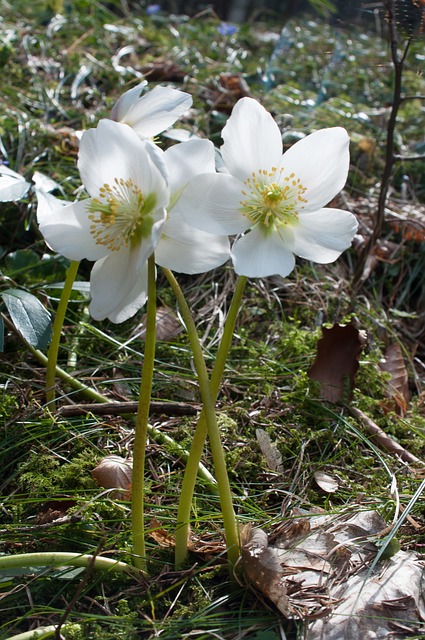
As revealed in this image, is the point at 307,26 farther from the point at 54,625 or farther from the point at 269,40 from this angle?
the point at 54,625

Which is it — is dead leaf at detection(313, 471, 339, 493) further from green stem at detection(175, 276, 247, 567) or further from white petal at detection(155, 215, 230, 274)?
white petal at detection(155, 215, 230, 274)

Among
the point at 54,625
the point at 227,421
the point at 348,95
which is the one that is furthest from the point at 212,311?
the point at 348,95

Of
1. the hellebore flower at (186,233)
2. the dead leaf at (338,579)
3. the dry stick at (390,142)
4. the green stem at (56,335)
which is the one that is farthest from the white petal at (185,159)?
the dry stick at (390,142)

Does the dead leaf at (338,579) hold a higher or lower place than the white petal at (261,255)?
lower

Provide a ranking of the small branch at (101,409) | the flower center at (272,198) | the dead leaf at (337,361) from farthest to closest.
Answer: the dead leaf at (337,361), the small branch at (101,409), the flower center at (272,198)

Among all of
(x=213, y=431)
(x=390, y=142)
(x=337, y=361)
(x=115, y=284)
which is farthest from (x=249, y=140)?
(x=390, y=142)

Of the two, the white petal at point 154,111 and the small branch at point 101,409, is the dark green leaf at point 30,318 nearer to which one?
the small branch at point 101,409

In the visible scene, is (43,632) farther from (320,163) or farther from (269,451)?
(320,163)
